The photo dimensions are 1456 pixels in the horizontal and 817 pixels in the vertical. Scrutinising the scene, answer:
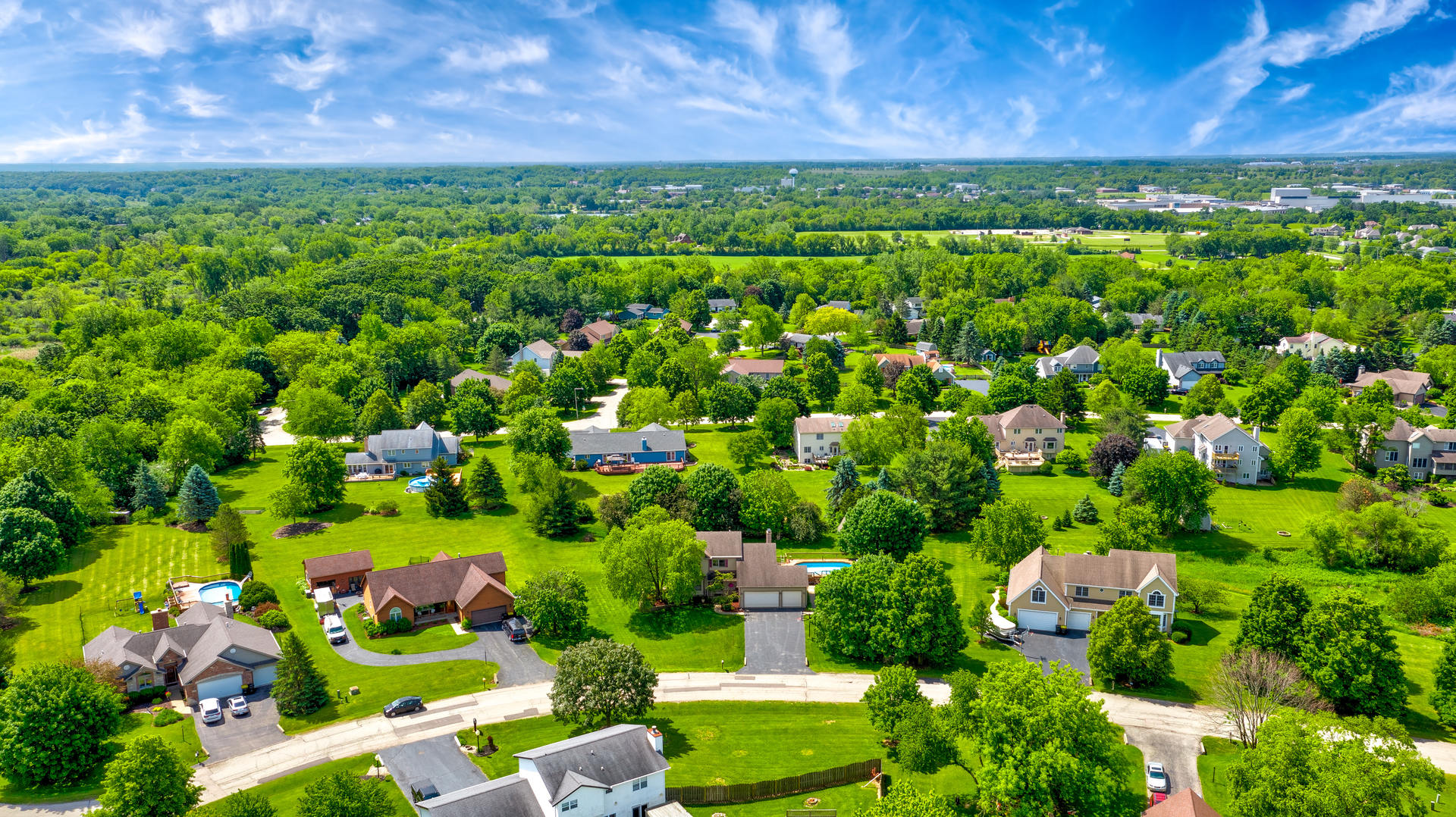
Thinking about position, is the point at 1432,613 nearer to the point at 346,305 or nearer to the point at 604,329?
the point at 604,329

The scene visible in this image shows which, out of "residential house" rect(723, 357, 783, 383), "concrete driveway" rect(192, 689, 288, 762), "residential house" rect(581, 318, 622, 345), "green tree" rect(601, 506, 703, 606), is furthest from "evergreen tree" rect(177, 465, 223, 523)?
"residential house" rect(581, 318, 622, 345)

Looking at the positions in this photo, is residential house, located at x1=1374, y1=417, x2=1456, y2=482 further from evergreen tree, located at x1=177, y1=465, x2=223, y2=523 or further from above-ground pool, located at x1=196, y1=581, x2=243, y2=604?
evergreen tree, located at x1=177, y1=465, x2=223, y2=523

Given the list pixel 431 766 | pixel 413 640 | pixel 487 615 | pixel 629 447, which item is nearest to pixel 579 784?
pixel 431 766

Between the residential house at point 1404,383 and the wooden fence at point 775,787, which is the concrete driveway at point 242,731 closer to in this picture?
the wooden fence at point 775,787

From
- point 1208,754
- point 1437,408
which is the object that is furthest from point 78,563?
point 1437,408

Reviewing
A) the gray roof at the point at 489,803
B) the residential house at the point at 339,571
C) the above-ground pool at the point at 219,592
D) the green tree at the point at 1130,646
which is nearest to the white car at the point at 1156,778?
the green tree at the point at 1130,646

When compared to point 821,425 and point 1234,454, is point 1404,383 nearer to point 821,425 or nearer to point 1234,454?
point 1234,454
